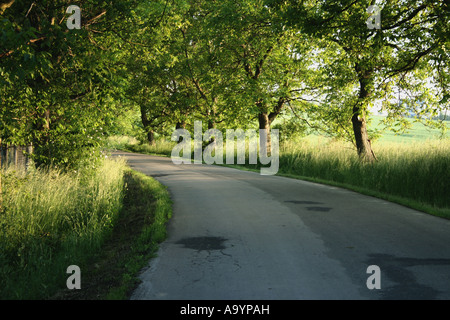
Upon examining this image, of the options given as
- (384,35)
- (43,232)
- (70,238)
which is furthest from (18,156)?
(384,35)

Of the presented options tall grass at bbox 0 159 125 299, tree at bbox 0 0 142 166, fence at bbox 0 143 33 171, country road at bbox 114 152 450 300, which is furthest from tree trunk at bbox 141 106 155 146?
country road at bbox 114 152 450 300

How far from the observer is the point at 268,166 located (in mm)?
22500

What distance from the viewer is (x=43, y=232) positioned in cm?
800

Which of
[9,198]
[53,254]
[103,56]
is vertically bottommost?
[53,254]

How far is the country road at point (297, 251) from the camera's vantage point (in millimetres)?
4742

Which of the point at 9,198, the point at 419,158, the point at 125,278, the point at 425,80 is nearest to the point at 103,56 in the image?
the point at 9,198

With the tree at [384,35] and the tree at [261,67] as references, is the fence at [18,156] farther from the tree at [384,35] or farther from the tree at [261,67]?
the tree at [261,67]

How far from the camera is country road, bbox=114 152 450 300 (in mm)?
4742

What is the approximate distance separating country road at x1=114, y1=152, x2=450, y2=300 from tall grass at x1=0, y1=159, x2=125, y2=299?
151cm

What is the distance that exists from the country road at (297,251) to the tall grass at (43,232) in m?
1.51

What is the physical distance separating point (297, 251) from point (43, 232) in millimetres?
5283
